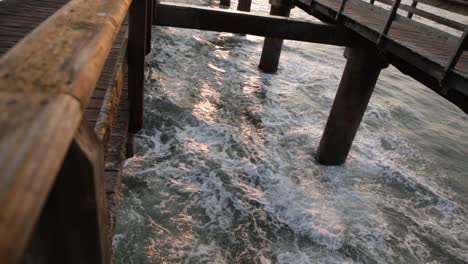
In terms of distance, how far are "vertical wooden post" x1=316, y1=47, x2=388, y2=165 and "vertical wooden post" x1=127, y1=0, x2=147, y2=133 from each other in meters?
3.59

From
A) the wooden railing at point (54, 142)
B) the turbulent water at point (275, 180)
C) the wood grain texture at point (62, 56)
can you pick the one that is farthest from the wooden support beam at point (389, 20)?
the wood grain texture at point (62, 56)

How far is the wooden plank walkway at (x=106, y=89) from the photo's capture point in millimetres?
2529

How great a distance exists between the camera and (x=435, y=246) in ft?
19.7

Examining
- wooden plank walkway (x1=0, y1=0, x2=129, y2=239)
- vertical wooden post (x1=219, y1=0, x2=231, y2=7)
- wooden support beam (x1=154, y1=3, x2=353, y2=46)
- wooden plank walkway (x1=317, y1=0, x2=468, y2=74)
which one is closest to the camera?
wooden plank walkway (x1=0, y1=0, x2=129, y2=239)

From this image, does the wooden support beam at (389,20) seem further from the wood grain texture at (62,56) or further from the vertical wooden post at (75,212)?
the vertical wooden post at (75,212)

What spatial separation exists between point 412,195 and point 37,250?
7457 millimetres

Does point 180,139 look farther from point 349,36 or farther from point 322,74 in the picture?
point 322,74

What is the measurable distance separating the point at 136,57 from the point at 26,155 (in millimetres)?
3894

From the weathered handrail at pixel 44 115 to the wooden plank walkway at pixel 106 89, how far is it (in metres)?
1.34

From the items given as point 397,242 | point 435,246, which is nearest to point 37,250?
point 397,242

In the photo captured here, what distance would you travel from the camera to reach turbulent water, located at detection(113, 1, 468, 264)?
5340mm

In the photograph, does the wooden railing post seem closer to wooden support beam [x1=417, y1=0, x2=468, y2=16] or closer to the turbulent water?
the turbulent water

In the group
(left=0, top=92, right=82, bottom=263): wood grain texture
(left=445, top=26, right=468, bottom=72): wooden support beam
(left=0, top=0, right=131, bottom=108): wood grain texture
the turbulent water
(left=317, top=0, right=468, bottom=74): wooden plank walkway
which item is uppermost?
(left=0, top=0, right=131, bottom=108): wood grain texture

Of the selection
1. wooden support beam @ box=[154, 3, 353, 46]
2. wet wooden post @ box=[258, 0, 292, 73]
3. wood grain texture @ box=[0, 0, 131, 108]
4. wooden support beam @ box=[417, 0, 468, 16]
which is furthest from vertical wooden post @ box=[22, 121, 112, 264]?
wet wooden post @ box=[258, 0, 292, 73]
